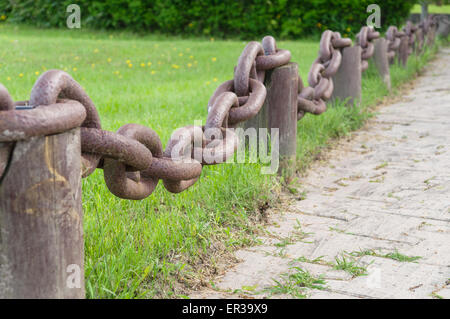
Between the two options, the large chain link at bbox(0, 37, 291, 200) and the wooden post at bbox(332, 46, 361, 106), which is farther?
the wooden post at bbox(332, 46, 361, 106)

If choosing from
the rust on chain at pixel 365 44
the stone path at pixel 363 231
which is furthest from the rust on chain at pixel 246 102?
the rust on chain at pixel 365 44

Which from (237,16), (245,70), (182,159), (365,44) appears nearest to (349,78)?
(365,44)

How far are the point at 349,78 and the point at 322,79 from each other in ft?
3.55

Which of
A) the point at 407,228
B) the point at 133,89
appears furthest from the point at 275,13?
the point at 407,228

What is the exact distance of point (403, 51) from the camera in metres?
8.38

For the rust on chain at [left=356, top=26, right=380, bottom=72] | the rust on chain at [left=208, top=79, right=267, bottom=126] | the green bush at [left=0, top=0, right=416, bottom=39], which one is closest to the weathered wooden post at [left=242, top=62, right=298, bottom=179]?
the rust on chain at [left=208, top=79, right=267, bottom=126]

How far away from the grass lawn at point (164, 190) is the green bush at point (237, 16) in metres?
4.88

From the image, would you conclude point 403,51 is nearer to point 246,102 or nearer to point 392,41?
point 392,41

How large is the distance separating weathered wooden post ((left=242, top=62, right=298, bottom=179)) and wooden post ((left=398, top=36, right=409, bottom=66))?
5.00 meters

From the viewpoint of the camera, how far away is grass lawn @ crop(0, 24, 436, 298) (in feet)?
7.95

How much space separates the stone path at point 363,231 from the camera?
2488 mm

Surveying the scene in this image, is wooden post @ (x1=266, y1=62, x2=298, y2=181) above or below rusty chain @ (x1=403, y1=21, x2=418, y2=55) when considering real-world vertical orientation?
below

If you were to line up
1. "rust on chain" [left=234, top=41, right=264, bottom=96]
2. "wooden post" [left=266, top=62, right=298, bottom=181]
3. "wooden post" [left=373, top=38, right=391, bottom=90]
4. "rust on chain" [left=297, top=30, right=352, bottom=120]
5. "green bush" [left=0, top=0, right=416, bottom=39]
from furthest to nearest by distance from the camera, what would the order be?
"green bush" [left=0, top=0, right=416, bottom=39] → "wooden post" [left=373, top=38, right=391, bottom=90] → "rust on chain" [left=297, top=30, right=352, bottom=120] → "wooden post" [left=266, top=62, right=298, bottom=181] → "rust on chain" [left=234, top=41, right=264, bottom=96]

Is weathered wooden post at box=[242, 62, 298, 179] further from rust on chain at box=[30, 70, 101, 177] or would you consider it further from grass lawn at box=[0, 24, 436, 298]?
rust on chain at box=[30, 70, 101, 177]
